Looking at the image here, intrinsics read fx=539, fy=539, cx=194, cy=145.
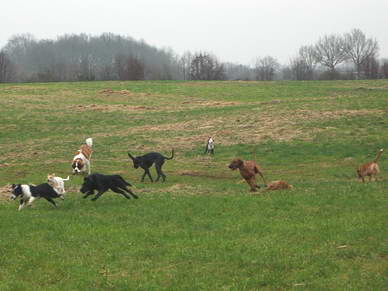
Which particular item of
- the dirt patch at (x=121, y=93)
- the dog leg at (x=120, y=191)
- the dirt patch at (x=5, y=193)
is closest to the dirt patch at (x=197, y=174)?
the dog leg at (x=120, y=191)

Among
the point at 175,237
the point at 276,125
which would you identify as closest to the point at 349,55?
the point at 276,125

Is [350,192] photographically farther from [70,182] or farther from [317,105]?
[317,105]

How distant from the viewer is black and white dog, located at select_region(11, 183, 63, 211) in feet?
48.3

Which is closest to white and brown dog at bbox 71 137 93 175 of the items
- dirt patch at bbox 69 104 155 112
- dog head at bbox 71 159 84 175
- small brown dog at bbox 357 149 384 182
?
dog head at bbox 71 159 84 175

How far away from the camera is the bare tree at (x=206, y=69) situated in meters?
104

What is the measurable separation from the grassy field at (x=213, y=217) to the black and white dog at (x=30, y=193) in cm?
43

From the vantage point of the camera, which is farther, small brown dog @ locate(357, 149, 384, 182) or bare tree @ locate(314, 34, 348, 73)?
bare tree @ locate(314, 34, 348, 73)

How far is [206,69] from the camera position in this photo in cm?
10412

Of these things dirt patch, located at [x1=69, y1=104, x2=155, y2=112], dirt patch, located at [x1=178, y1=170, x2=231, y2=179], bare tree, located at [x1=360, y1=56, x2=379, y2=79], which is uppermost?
bare tree, located at [x1=360, y1=56, x2=379, y2=79]

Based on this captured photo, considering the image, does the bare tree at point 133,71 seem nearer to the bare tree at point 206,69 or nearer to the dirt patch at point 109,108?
the bare tree at point 206,69

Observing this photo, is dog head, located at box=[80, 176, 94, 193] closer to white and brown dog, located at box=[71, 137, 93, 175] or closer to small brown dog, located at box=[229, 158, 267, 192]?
Result: small brown dog, located at box=[229, 158, 267, 192]

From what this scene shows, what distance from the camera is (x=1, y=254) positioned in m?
10.2

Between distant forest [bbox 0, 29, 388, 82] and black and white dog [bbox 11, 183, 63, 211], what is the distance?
82004mm

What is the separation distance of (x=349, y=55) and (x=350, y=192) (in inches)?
4628
